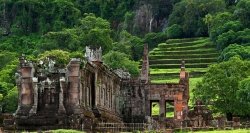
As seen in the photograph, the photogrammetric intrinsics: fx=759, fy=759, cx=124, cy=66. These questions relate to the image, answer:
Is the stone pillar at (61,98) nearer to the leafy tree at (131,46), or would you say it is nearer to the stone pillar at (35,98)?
the stone pillar at (35,98)

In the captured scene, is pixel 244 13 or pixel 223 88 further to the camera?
pixel 244 13

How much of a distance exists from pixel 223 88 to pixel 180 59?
45.5 metres

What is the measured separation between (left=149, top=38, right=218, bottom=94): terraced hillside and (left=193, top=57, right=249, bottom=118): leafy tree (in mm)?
24862

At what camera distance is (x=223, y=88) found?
70.0 m

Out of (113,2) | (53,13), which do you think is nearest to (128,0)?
(113,2)

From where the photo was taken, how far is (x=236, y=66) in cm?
7419

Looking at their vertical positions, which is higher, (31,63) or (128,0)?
(128,0)

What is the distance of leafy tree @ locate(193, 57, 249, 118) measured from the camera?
69.4 metres

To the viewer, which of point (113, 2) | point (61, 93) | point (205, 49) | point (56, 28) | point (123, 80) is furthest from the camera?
point (113, 2)

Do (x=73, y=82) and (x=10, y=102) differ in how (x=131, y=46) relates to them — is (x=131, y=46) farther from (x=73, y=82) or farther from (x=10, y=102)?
(x=73, y=82)

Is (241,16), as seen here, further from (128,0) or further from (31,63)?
(31,63)

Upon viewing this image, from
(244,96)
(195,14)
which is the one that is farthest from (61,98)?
(195,14)

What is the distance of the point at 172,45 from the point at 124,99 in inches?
2465

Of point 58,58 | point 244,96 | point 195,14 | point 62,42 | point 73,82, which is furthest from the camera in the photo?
point 195,14
